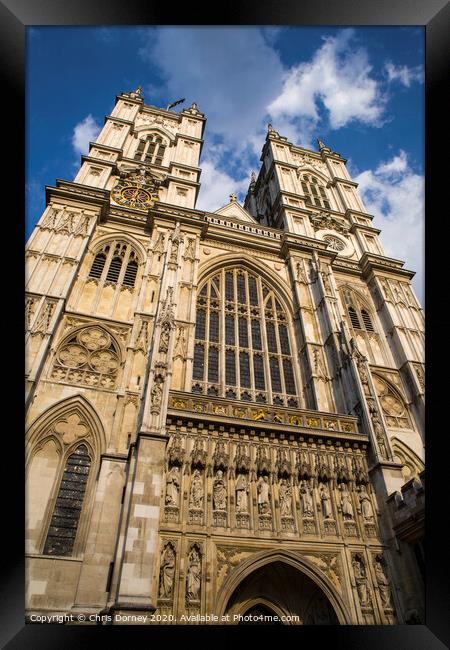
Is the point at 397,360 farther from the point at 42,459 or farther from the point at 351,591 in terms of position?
the point at 42,459

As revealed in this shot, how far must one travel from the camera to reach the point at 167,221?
20.0 m

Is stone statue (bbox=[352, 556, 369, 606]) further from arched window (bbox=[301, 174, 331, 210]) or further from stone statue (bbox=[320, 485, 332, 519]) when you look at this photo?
arched window (bbox=[301, 174, 331, 210])

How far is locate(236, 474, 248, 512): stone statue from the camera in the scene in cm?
1020

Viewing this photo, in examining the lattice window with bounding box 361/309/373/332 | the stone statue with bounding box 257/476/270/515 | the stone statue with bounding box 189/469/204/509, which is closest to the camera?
the stone statue with bounding box 189/469/204/509

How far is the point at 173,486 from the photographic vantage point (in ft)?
32.6

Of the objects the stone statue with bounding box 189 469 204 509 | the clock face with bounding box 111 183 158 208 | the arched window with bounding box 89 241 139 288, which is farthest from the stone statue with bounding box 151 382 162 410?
the clock face with bounding box 111 183 158 208

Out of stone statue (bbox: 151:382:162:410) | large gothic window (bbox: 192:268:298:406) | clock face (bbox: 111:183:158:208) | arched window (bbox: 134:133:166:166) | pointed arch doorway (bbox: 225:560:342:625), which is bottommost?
pointed arch doorway (bbox: 225:560:342:625)

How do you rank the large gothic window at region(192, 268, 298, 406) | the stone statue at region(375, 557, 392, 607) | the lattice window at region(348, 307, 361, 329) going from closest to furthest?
the stone statue at region(375, 557, 392, 607)
the large gothic window at region(192, 268, 298, 406)
the lattice window at region(348, 307, 361, 329)

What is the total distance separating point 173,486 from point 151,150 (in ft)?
80.3

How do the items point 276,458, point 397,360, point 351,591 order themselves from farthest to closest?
point 397,360, point 276,458, point 351,591

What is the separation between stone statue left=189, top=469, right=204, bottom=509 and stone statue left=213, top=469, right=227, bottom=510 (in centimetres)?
36

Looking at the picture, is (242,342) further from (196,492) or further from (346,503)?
(196,492)
